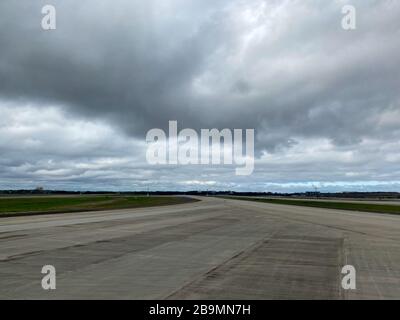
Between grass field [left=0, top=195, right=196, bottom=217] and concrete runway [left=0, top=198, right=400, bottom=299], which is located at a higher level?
concrete runway [left=0, top=198, right=400, bottom=299]

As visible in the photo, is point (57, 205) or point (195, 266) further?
point (57, 205)

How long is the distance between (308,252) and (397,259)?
2.70 metres

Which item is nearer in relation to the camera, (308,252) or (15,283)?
(15,283)

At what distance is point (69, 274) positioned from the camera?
10344 mm

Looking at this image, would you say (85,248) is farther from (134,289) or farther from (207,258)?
(134,289)

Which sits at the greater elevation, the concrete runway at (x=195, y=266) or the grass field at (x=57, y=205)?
the concrete runway at (x=195, y=266)

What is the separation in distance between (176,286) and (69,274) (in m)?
2.79

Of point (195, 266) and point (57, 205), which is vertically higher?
point (195, 266)

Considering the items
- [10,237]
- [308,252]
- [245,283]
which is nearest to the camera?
[245,283]

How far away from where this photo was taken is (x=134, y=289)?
877 centimetres

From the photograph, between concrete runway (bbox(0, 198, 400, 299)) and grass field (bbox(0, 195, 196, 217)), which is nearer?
concrete runway (bbox(0, 198, 400, 299))

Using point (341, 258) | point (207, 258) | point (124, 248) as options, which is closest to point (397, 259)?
point (341, 258)

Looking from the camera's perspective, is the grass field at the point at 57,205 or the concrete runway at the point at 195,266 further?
the grass field at the point at 57,205
